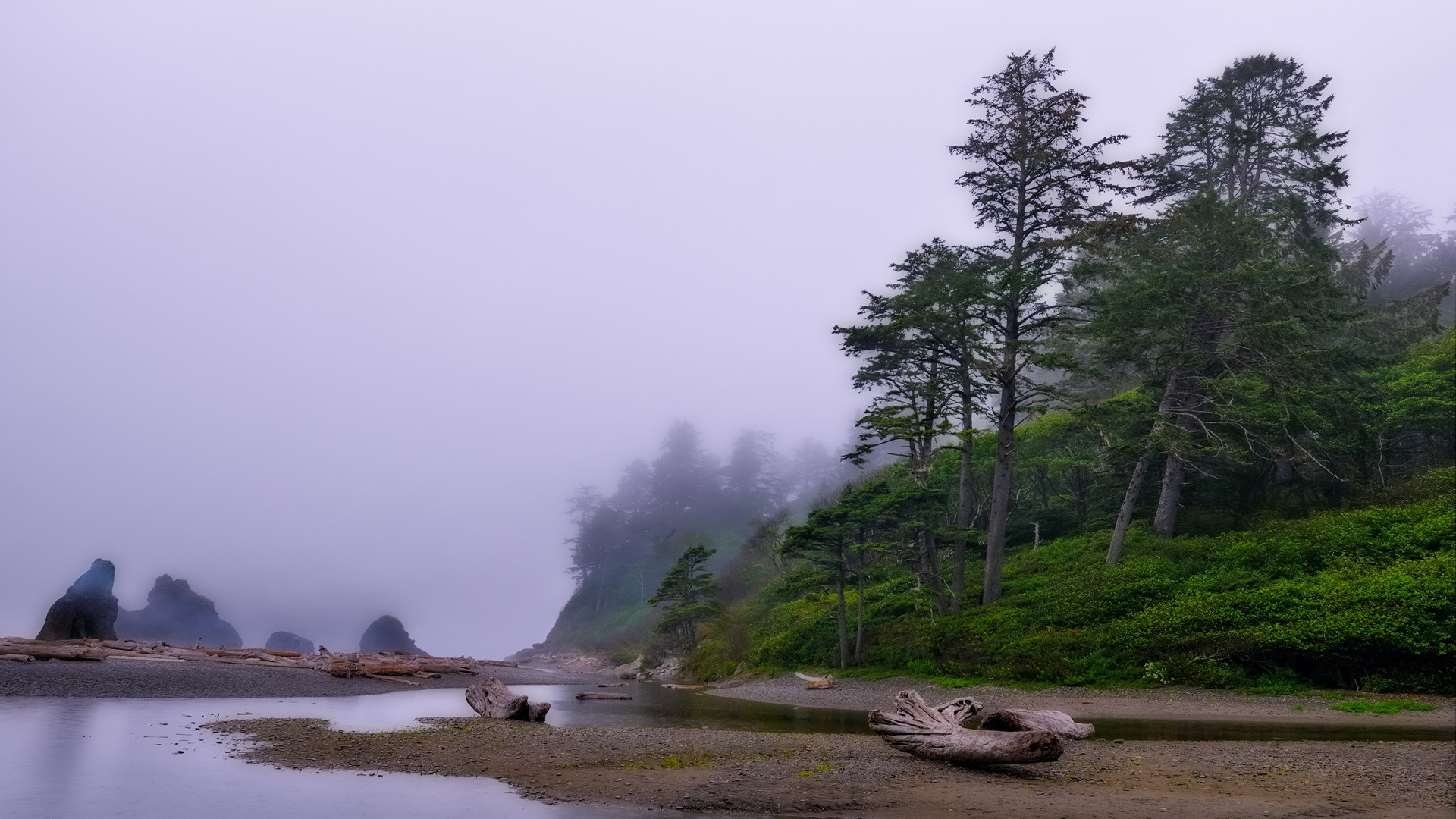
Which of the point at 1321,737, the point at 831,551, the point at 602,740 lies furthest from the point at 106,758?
the point at 831,551

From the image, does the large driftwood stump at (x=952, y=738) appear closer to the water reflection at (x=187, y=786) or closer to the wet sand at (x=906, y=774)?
the wet sand at (x=906, y=774)

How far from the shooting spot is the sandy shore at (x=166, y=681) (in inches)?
792

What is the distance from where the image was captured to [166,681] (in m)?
22.7

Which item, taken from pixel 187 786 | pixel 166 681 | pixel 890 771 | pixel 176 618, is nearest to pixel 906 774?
pixel 890 771

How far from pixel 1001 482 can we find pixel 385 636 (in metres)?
63.0

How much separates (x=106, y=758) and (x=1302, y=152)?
4235cm

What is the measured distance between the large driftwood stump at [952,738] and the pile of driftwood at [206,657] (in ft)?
83.7

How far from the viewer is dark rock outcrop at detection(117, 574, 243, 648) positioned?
5741 cm

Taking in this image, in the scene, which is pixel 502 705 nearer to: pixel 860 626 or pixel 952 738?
pixel 952 738

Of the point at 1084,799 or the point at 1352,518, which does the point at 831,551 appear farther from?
the point at 1084,799

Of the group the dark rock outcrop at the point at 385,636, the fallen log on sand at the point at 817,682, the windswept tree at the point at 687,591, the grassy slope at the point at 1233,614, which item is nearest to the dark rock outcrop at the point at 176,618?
the dark rock outcrop at the point at 385,636

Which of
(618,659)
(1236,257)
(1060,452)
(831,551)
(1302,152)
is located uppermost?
(1302,152)

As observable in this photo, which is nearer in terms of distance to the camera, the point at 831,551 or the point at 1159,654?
the point at 1159,654

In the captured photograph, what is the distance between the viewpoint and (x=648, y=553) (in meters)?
100
